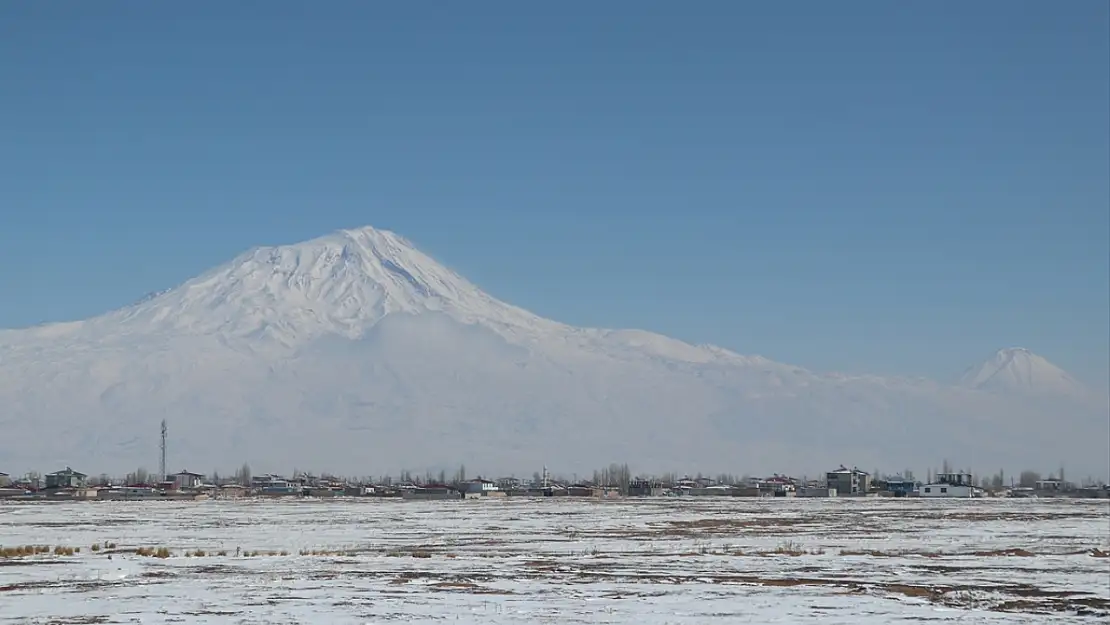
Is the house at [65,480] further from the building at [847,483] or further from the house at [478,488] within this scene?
the building at [847,483]

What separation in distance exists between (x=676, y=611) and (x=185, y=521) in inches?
1983

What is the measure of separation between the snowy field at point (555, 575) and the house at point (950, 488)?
380ft

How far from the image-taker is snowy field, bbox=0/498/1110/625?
2947 centimetres

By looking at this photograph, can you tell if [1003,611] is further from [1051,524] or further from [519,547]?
[1051,524]

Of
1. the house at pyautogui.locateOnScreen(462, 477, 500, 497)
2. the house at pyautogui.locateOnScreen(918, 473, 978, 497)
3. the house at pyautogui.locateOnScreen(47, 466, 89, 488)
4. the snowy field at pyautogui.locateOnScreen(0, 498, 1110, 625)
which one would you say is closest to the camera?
the snowy field at pyautogui.locateOnScreen(0, 498, 1110, 625)

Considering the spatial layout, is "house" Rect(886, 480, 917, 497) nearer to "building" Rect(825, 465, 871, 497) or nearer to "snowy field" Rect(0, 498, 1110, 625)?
"building" Rect(825, 465, 871, 497)

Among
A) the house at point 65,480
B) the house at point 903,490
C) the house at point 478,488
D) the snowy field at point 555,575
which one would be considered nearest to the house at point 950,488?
the house at point 903,490

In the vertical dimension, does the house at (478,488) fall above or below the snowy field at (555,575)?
below

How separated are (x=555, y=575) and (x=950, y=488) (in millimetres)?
154878

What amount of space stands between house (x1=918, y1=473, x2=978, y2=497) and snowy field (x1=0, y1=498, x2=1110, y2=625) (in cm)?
11597

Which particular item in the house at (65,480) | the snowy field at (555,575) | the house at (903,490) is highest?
the snowy field at (555,575)

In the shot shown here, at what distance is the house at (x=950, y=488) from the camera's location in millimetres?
177250

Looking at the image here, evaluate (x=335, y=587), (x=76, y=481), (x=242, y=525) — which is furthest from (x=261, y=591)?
(x=76, y=481)

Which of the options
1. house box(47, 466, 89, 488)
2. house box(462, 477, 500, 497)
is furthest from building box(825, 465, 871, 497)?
house box(47, 466, 89, 488)
